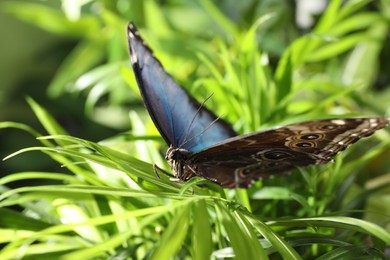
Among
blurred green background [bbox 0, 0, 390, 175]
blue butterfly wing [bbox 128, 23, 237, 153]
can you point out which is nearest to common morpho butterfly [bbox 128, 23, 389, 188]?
blue butterfly wing [bbox 128, 23, 237, 153]

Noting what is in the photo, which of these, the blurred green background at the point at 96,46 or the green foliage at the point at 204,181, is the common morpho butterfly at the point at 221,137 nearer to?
the green foliage at the point at 204,181

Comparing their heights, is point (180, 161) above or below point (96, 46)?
below

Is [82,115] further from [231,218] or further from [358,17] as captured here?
[231,218]

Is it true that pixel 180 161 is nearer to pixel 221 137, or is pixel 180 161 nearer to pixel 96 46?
pixel 221 137

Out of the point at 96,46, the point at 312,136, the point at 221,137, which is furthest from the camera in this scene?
the point at 96,46

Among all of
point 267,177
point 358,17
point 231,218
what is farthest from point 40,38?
point 231,218

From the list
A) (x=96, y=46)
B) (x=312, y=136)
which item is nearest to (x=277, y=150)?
(x=312, y=136)
